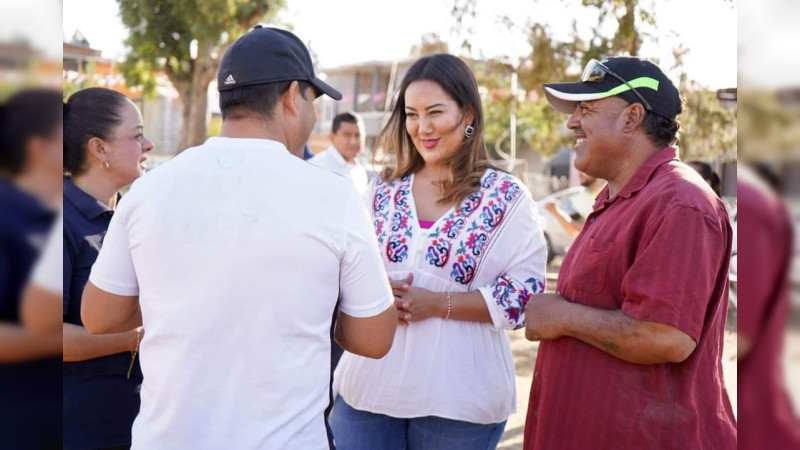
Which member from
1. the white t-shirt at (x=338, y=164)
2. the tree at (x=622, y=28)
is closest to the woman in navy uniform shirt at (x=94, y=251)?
the white t-shirt at (x=338, y=164)

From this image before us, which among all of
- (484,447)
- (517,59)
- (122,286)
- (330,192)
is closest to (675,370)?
(484,447)

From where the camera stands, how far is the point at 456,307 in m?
2.67

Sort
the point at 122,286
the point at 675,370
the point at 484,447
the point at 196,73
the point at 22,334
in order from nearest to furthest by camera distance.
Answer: the point at 22,334 → the point at 122,286 → the point at 675,370 → the point at 484,447 → the point at 196,73

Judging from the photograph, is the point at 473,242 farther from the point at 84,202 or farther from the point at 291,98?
the point at 84,202

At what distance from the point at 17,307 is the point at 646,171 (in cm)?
196

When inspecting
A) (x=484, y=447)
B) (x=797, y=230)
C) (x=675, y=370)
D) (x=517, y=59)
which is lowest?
(x=484, y=447)

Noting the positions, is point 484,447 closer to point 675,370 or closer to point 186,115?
point 675,370

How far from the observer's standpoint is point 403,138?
3.06 metres

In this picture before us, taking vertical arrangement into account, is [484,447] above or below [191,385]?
below

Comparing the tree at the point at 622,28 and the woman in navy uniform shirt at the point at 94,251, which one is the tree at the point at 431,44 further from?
the woman in navy uniform shirt at the point at 94,251

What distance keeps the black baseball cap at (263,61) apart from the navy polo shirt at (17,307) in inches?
48.4

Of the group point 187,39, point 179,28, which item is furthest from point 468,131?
point 179,28

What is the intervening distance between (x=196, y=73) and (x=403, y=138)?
19.7m

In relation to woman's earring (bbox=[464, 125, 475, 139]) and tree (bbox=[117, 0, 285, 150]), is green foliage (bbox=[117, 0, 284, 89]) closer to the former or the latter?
tree (bbox=[117, 0, 285, 150])
